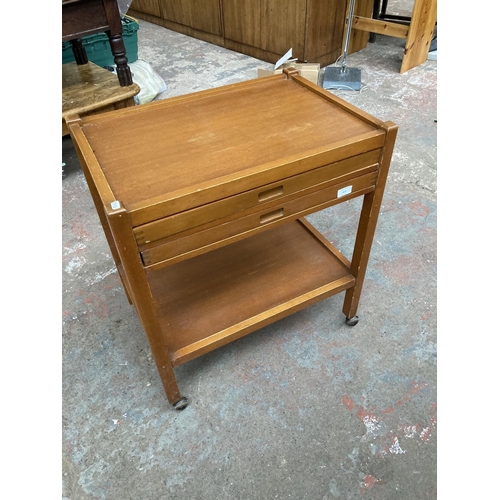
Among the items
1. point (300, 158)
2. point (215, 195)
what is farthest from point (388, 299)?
point (215, 195)

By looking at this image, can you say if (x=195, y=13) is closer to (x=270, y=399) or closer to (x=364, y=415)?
(x=270, y=399)

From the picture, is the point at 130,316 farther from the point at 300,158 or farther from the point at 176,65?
the point at 176,65

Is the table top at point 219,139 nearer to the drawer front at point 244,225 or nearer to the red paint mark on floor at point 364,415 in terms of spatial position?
the drawer front at point 244,225

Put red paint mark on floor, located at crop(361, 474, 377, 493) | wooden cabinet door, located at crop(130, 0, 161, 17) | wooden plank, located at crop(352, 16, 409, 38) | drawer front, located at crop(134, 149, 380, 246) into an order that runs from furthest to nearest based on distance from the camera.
→ wooden cabinet door, located at crop(130, 0, 161, 17) < wooden plank, located at crop(352, 16, 409, 38) < red paint mark on floor, located at crop(361, 474, 377, 493) < drawer front, located at crop(134, 149, 380, 246)

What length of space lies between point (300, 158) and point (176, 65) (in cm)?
333

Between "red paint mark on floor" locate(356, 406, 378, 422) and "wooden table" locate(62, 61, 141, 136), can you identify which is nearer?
"red paint mark on floor" locate(356, 406, 378, 422)

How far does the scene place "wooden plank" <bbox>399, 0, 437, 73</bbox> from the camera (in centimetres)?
313

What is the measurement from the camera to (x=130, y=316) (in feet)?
Result: 5.27

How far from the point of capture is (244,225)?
1.00 meters

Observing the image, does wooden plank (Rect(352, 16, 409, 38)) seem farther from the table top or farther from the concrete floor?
the table top

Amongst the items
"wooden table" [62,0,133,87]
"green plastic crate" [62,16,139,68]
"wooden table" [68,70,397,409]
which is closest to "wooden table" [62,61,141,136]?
"wooden table" [62,0,133,87]

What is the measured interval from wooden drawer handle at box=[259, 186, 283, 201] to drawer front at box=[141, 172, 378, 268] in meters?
0.03

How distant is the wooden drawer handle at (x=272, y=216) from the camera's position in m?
1.03

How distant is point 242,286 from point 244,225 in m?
0.43
